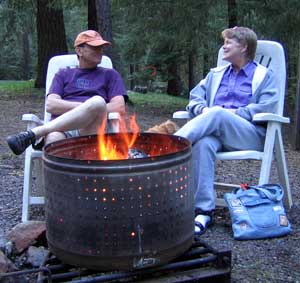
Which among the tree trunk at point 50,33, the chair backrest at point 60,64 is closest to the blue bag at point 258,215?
the chair backrest at point 60,64

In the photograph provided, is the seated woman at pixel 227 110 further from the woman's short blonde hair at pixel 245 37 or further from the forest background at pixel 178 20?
the forest background at pixel 178 20

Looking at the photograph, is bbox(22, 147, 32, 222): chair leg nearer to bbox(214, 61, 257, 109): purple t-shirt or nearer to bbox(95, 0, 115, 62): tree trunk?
bbox(214, 61, 257, 109): purple t-shirt

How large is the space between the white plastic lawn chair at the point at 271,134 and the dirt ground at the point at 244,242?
28 cm

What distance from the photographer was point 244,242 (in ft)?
9.66

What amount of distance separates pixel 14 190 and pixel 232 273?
2.17 m

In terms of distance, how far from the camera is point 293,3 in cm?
662

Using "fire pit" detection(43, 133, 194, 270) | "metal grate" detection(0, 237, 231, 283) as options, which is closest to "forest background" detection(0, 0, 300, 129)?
"metal grate" detection(0, 237, 231, 283)

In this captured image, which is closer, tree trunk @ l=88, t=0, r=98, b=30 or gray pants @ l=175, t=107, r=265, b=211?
gray pants @ l=175, t=107, r=265, b=211

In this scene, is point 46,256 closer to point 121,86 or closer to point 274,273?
point 274,273

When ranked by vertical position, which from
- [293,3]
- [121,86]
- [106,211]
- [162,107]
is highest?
[293,3]

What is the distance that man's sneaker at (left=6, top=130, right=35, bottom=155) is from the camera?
9.41 ft

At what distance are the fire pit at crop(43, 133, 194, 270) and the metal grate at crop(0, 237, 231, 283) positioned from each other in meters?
0.06

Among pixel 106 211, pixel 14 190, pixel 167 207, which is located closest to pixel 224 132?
pixel 167 207

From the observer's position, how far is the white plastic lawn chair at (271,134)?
10.5 ft
